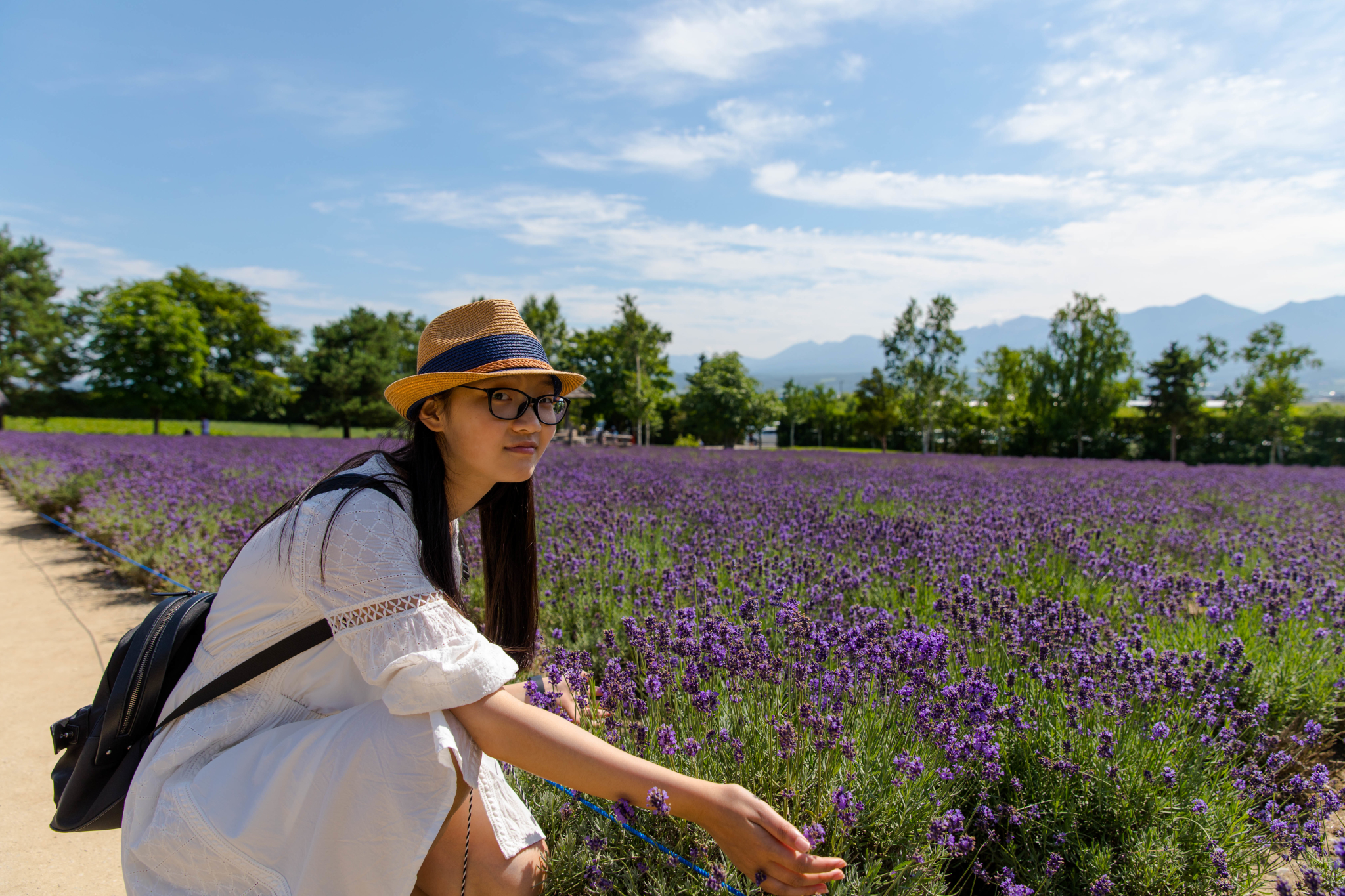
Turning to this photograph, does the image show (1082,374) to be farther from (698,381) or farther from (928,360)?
(698,381)

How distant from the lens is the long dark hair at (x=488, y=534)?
138 cm

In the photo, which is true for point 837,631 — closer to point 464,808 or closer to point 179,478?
point 464,808

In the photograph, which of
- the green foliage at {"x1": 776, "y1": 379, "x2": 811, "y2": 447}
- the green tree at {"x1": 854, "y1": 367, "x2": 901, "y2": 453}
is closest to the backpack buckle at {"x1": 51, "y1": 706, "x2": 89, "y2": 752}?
the green tree at {"x1": 854, "y1": 367, "x2": 901, "y2": 453}

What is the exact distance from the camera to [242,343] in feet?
139

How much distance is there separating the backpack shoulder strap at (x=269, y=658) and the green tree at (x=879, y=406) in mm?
32485

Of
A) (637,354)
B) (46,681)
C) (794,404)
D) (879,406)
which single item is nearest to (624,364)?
(637,354)

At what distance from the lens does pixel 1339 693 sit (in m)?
2.46

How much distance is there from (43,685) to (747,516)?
410 cm

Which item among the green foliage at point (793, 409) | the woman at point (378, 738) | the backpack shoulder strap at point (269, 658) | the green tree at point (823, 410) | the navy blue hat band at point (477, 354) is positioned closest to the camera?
the woman at point (378, 738)

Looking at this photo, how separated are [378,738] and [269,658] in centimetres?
31

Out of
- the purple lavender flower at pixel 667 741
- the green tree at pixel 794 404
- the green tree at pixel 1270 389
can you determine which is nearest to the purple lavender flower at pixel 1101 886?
the purple lavender flower at pixel 667 741

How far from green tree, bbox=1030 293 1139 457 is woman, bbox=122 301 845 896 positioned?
3046cm

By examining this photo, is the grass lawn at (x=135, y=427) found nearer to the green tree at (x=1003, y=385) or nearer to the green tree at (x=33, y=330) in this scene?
the green tree at (x=33, y=330)

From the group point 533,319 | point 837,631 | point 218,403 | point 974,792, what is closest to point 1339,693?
point 974,792
